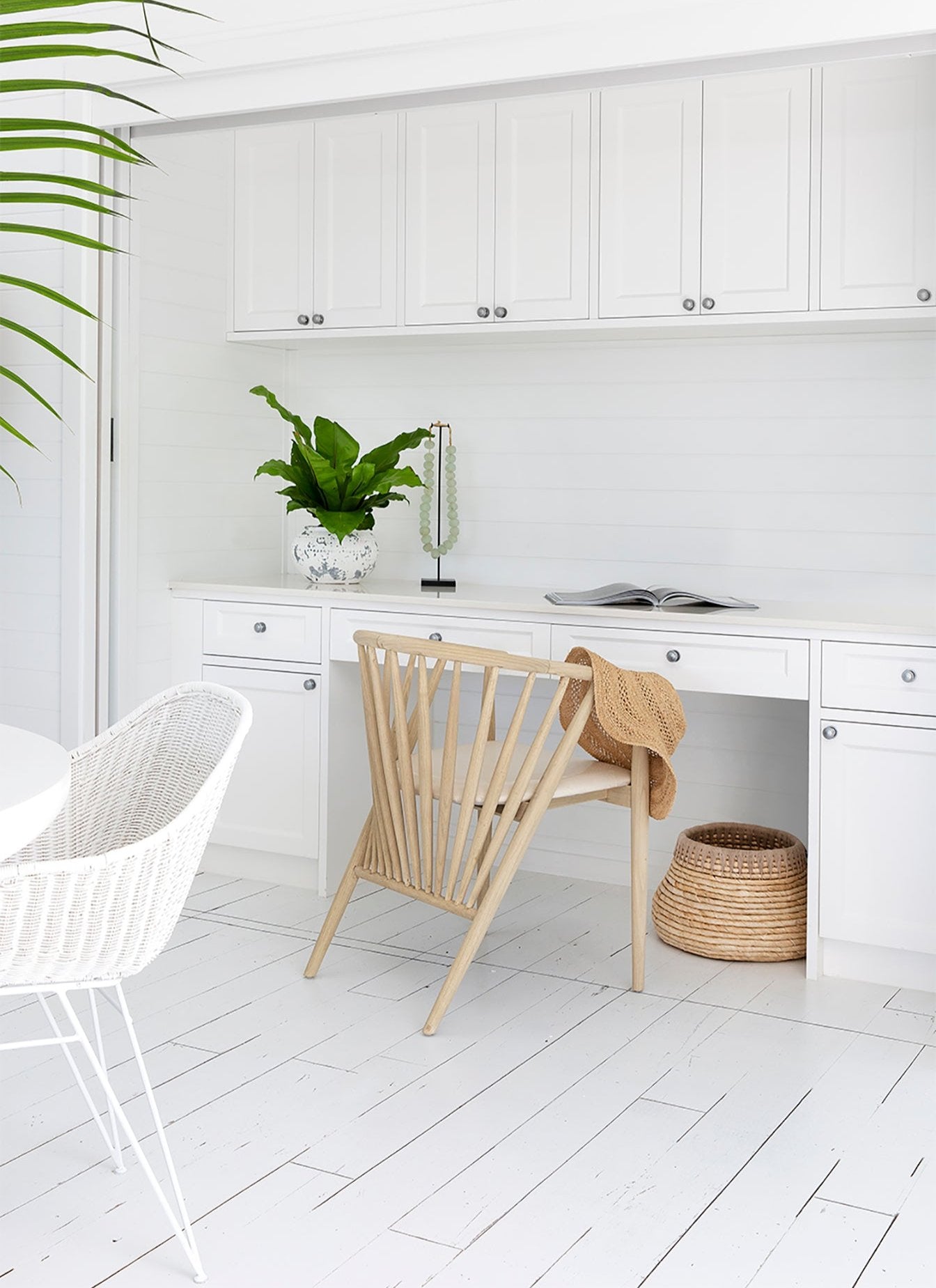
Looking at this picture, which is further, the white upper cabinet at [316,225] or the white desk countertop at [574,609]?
the white upper cabinet at [316,225]

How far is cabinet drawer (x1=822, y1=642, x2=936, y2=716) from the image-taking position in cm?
289

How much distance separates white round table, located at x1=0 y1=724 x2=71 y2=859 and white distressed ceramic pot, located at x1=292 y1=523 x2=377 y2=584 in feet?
7.07

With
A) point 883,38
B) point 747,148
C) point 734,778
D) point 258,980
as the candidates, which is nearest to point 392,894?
point 258,980

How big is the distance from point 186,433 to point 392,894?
1.44 m

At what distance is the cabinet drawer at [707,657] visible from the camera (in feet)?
10.0

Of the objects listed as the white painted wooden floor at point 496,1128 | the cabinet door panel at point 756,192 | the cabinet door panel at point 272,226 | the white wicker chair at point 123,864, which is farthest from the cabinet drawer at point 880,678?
the cabinet door panel at point 272,226

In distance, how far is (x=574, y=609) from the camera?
329 centimetres

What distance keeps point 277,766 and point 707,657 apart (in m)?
1.27

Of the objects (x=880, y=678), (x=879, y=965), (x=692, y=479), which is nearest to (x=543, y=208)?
(x=692, y=479)

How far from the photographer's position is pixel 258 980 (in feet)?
9.78

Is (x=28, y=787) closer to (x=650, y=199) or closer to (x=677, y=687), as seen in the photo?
(x=677, y=687)

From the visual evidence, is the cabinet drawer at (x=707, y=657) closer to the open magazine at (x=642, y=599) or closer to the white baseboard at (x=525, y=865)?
the open magazine at (x=642, y=599)

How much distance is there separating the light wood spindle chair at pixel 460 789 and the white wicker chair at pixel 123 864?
726mm

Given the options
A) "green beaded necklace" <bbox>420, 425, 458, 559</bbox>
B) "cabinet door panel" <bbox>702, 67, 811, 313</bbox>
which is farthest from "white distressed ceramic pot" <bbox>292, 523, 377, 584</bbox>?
"cabinet door panel" <bbox>702, 67, 811, 313</bbox>
